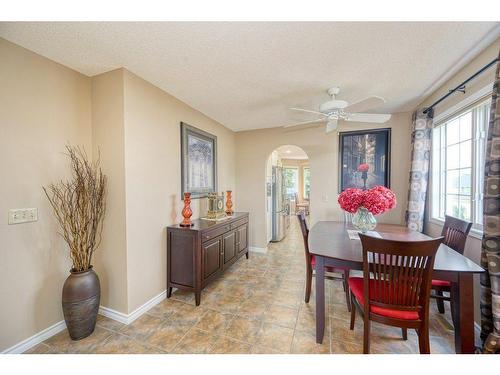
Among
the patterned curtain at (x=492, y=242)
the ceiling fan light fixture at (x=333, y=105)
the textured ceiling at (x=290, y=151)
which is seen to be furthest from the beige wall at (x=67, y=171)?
the textured ceiling at (x=290, y=151)

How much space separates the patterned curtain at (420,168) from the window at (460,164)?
0.10m

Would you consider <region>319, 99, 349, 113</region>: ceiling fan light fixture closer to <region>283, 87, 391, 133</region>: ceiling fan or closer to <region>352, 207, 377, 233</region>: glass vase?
<region>283, 87, 391, 133</region>: ceiling fan

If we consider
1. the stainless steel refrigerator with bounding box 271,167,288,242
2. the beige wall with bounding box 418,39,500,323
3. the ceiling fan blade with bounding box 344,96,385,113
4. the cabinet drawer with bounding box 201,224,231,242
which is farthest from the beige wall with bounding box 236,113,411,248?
the ceiling fan blade with bounding box 344,96,385,113

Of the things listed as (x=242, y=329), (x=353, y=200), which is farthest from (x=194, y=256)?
(x=353, y=200)

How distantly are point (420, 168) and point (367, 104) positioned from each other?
1.47 metres

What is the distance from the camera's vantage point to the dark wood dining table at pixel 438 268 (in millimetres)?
1330

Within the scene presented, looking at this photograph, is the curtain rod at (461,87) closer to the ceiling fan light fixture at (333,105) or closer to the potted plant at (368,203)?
the ceiling fan light fixture at (333,105)

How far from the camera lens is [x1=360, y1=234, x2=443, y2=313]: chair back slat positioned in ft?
→ 4.16

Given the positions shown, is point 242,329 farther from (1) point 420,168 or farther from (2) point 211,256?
(1) point 420,168

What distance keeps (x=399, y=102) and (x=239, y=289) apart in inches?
132

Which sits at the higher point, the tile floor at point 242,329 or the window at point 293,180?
the window at point 293,180

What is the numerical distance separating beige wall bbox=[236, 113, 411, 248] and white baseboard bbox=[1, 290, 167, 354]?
2252 mm

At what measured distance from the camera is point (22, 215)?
1.59m
